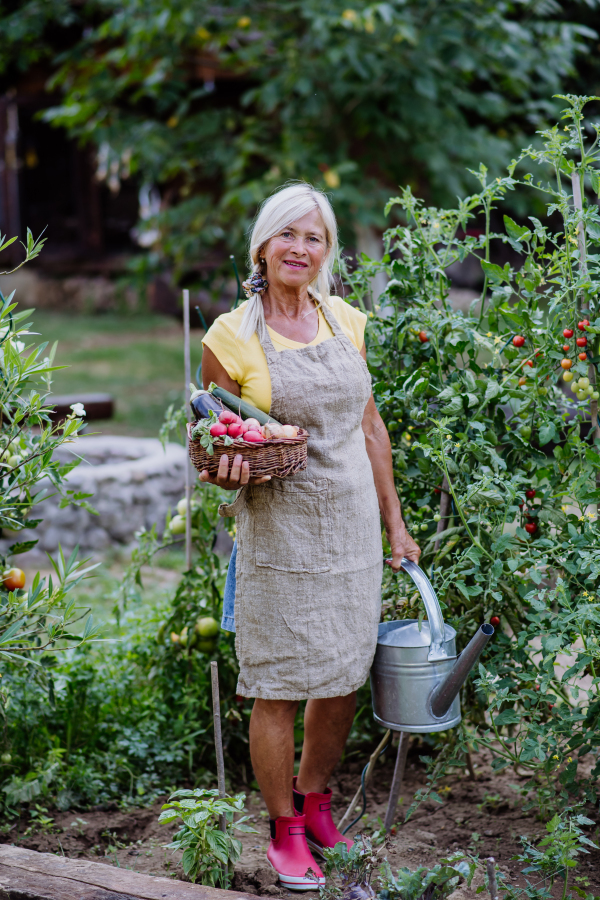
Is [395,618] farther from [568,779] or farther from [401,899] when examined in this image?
[401,899]

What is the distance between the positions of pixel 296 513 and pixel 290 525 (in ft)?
0.11

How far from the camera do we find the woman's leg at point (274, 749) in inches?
87.2

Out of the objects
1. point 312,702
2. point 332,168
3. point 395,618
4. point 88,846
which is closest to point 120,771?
point 88,846

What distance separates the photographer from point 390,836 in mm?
2494

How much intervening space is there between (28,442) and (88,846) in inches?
44.6

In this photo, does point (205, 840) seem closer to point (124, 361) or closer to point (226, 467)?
point (226, 467)

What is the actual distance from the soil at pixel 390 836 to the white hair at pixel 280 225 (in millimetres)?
1414

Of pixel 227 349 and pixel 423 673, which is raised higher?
pixel 227 349

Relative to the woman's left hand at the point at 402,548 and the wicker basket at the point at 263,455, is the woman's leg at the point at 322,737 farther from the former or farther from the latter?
the wicker basket at the point at 263,455

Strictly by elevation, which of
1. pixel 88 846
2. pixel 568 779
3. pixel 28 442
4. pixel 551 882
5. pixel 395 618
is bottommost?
pixel 88 846

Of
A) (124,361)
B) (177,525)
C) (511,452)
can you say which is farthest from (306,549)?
(124,361)

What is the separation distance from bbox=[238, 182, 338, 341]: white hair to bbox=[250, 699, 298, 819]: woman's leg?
933 millimetres

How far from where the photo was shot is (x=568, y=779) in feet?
7.17

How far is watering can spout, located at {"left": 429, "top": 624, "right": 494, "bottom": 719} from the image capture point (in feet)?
6.89
